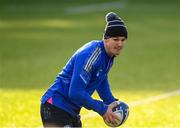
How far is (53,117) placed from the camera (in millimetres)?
7730

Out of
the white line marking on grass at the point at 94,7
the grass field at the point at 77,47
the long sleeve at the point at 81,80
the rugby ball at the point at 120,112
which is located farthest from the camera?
the white line marking on grass at the point at 94,7

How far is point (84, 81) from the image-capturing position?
7301mm

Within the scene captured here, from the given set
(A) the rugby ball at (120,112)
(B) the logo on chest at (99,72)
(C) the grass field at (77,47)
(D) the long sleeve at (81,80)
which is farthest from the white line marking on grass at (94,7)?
(D) the long sleeve at (81,80)

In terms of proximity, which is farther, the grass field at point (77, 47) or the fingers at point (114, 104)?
the grass field at point (77, 47)

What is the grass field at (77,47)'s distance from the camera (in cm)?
1279

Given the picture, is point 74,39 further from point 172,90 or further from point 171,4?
point 171,4

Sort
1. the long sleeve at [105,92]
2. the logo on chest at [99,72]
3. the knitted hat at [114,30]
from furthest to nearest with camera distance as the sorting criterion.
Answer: the long sleeve at [105,92] < the knitted hat at [114,30] < the logo on chest at [99,72]

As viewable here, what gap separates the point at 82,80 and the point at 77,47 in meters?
15.5

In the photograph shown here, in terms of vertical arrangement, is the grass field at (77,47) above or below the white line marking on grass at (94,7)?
above

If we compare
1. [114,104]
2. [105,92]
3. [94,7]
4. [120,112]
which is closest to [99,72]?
[114,104]

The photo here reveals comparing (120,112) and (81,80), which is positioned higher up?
(81,80)

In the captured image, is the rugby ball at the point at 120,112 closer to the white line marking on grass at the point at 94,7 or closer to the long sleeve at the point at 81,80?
the long sleeve at the point at 81,80

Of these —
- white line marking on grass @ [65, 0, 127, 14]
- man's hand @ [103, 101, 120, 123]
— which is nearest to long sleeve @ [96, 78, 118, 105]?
man's hand @ [103, 101, 120, 123]

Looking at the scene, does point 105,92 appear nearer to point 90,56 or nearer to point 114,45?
point 114,45
